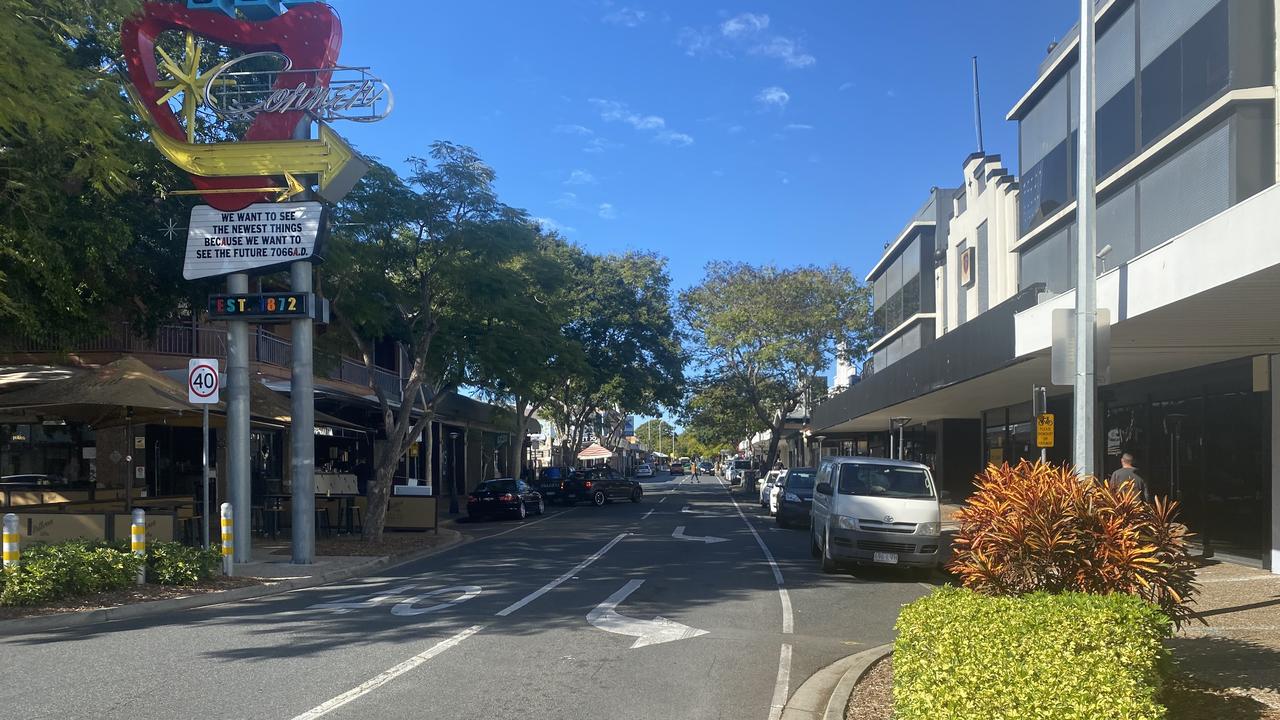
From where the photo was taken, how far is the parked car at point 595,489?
39500 millimetres

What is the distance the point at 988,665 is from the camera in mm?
5371

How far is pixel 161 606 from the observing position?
11969mm

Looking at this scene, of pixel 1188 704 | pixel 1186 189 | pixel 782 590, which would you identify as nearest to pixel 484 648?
pixel 782 590

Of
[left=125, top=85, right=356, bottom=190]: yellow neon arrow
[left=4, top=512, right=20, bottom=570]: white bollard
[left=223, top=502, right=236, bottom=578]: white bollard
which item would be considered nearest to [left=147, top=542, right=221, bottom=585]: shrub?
[left=223, top=502, right=236, bottom=578]: white bollard

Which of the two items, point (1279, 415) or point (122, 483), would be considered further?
point (122, 483)

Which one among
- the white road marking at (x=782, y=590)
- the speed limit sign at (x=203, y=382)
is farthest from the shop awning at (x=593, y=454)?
the speed limit sign at (x=203, y=382)

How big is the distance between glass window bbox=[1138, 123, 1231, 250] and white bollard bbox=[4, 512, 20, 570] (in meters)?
17.8

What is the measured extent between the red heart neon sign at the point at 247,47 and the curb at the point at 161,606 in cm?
620

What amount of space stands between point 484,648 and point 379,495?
39.0 feet

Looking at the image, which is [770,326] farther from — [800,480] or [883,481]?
[883,481]

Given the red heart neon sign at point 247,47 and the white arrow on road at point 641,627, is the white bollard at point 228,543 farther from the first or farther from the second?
the white arrow on road at point 641,627

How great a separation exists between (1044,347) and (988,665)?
10.3m

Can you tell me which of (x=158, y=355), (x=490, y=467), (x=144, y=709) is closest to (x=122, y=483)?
(x=158, y=355)

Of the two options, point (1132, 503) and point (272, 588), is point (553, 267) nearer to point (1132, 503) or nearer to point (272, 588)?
point (272, 588)
